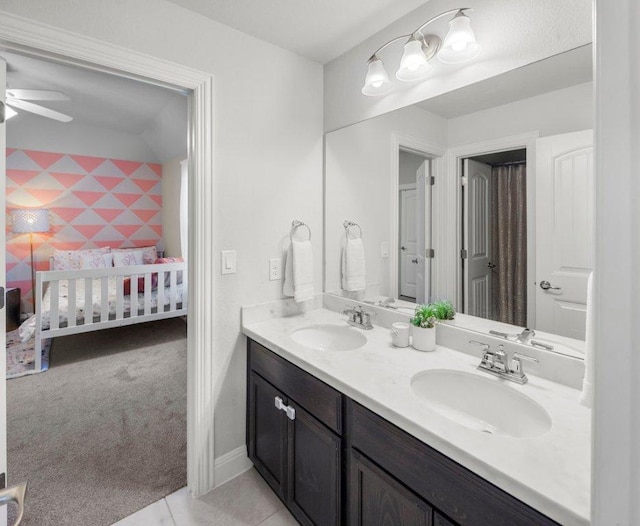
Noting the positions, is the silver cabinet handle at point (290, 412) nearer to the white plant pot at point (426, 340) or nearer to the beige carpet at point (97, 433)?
the white plant pot at point (426, 340)

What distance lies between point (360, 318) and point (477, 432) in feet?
3.16

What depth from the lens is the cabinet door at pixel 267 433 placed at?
1.49m

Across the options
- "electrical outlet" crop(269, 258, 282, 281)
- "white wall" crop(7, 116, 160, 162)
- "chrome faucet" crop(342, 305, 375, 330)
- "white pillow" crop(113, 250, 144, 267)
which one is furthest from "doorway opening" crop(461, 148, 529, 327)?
"white wall" crop(7, 116, 160, 162)

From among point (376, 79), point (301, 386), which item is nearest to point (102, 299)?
point (301, 386)

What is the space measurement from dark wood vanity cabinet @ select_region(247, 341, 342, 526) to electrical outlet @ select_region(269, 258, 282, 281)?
14.9 inches

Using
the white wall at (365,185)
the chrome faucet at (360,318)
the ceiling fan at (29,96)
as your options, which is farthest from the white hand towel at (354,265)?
the ceiling fan at (29,96)

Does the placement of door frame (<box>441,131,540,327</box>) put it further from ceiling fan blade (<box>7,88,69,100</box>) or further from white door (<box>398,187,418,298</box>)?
ceiling fan blade (<box>7,88,69,100</box>)

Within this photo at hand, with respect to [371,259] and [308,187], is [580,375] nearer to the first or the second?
[371,259]

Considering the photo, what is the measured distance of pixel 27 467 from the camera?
1.85 m

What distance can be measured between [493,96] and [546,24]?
9.9 inches

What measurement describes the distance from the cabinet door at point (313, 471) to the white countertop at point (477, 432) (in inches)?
8.6

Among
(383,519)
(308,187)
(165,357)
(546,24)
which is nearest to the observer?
(383,519)

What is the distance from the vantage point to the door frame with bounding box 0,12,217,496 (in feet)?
4.67

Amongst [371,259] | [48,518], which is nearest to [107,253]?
[48,518]
